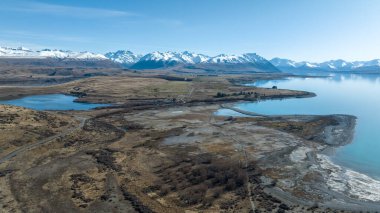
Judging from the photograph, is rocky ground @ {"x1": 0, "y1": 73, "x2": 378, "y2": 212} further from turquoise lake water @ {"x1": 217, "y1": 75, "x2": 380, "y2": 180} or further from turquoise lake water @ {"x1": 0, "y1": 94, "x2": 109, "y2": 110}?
turquoise lake water @ {"x1": 0, "y1": 94, "x2": 109, "y2": 110}

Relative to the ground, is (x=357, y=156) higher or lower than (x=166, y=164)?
higher

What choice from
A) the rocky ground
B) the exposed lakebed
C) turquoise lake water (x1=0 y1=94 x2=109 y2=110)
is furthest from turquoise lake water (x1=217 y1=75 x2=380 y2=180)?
turquoise lake water (x1=0 y1=94 x2=109 y2=110)

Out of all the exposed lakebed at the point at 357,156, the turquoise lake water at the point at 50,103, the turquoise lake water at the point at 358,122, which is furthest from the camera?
the turquoise lake water at the point at 50,103

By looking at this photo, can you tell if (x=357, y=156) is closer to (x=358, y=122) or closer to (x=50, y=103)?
(x=358, y=122)

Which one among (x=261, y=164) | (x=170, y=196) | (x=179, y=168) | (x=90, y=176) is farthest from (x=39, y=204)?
(x=261, y=164)

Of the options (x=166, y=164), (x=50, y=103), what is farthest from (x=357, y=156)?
(x=50, y=103)

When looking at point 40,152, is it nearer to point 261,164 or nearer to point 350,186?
point 261,164

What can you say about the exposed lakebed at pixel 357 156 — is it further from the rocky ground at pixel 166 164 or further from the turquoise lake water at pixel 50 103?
the turquoise lake water at pixel 50 103

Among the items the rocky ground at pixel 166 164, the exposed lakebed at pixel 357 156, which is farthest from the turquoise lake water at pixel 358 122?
the rocky ground at pixel 166 164
